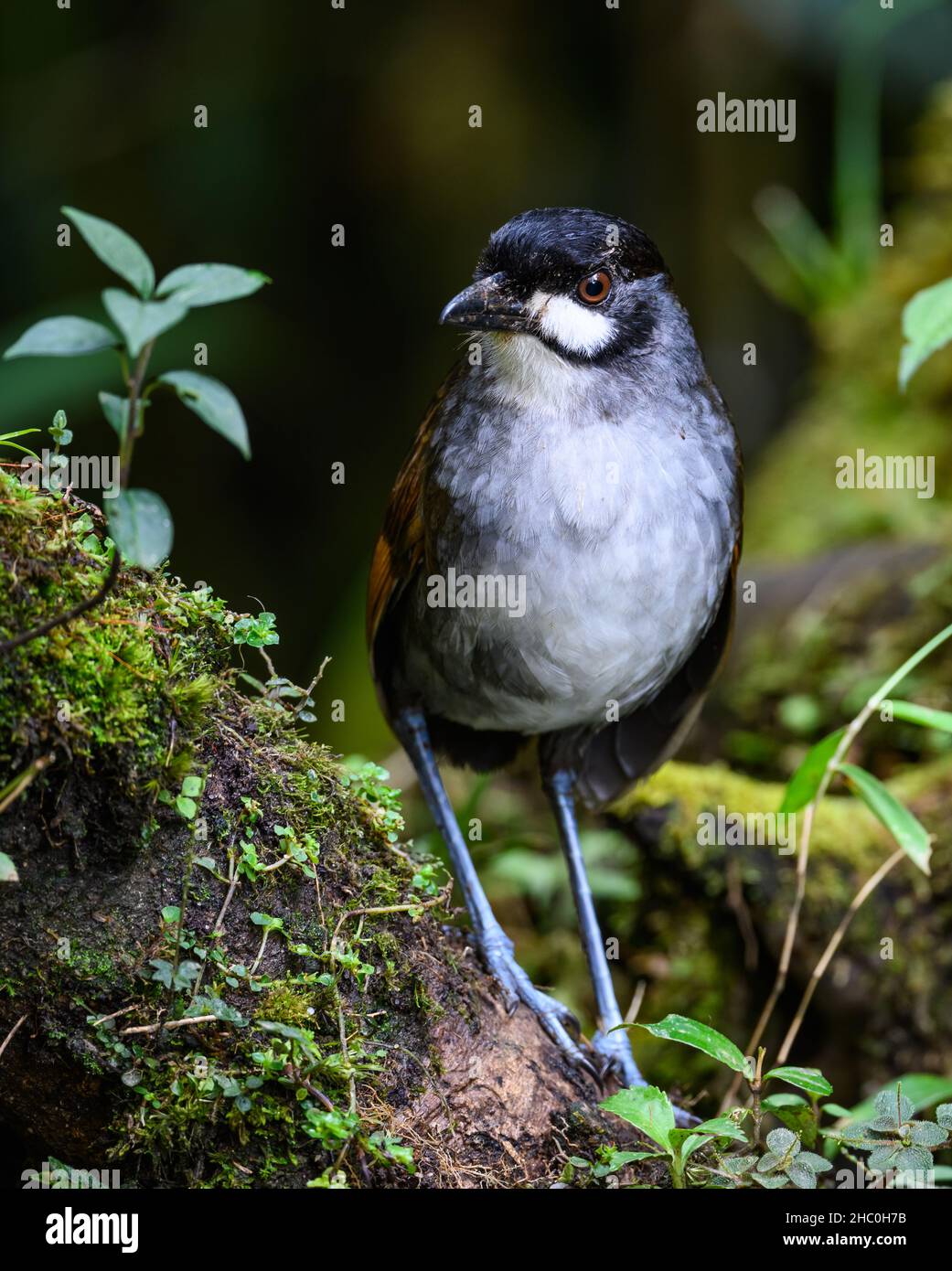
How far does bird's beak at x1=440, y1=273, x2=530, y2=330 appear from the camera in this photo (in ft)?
9.98

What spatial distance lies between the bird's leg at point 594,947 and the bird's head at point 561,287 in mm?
1421

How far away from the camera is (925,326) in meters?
3.28

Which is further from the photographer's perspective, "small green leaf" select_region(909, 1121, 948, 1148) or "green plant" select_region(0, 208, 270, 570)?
"small green leaf" select_region(909, 1121, 948, 1148)

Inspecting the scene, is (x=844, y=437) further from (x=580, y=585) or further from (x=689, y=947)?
(x=580, y=585)

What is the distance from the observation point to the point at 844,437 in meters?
7.03

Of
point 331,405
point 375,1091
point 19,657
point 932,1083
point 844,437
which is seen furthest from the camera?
point 331,405

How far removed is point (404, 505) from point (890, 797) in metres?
1.49

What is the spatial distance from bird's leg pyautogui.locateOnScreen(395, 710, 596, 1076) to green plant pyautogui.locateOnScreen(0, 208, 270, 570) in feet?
4.85

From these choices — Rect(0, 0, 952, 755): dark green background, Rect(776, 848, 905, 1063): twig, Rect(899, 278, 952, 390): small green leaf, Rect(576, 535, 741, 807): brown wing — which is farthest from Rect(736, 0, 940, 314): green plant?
Rect(776, 848, 905, 1063): twig

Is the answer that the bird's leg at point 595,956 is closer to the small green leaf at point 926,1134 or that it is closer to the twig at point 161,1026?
the small green leaf at point 926,1134

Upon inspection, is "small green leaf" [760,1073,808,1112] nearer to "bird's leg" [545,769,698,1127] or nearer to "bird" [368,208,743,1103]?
"bird's leg" [545,769,698,1127]

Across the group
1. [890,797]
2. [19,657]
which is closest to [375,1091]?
[19,657]

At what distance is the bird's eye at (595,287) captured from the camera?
315 cm

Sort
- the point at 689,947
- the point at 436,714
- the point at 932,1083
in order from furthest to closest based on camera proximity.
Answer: the point at 689,947 < the point at 436,714 < the point at 932,1083
